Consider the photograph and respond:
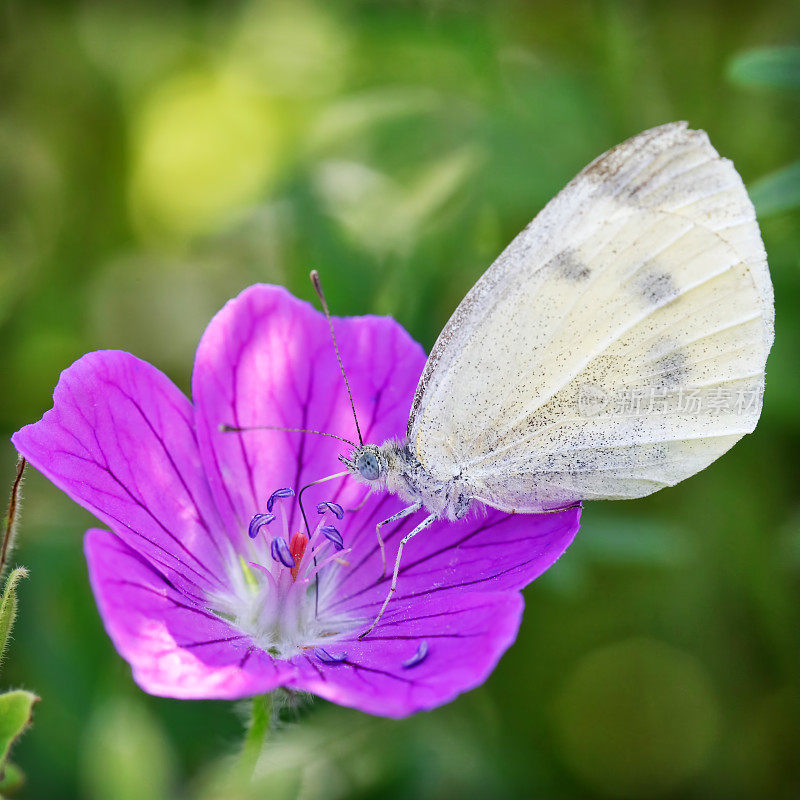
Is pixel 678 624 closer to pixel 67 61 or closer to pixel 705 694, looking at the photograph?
pixel 705 694

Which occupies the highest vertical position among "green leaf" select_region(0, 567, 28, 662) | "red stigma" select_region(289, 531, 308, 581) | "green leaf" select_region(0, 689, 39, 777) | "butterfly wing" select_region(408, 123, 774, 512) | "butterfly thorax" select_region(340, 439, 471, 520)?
"butterfly wing" select_region(408, 123, 774, 512)

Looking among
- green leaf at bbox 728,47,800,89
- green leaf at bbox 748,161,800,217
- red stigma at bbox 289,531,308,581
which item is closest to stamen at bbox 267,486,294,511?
red stigma at bbox 289,531,308,581

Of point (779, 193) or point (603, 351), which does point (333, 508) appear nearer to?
point (603, 351)

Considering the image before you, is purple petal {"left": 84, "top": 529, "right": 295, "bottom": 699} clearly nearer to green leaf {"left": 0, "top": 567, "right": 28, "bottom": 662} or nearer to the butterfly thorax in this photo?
green leaf {"left": 0, "top": 567, "right": 28, "bottom": 662}

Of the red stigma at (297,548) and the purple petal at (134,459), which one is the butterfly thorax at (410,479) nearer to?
the red stigma at (297,548)

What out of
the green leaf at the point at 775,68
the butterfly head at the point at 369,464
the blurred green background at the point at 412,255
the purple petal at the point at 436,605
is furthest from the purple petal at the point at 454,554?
the green leaf at the point at 775,68

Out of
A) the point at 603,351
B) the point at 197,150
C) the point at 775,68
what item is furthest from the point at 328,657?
the point at 197,150

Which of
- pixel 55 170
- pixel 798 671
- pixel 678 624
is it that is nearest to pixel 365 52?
pixel 55 170
